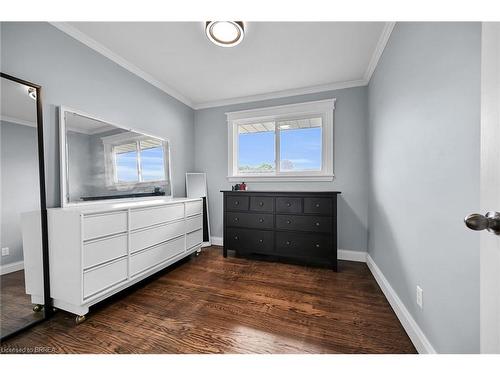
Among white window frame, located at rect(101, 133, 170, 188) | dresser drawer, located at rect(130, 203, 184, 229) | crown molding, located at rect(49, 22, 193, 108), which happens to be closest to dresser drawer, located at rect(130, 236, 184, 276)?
dresser drawer, located at rect(130, 203, 184, 229)

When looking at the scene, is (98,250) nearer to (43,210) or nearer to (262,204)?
(43,210)

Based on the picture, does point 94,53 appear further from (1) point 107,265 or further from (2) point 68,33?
(1) point 107,265

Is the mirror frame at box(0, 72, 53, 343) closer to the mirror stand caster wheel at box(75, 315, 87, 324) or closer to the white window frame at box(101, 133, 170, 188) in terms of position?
the mirror stand caster wheel at box(75, 315, 87, 324)

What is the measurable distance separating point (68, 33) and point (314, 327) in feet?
10.7

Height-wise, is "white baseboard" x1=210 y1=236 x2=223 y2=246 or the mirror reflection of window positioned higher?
the mirror reflection of window

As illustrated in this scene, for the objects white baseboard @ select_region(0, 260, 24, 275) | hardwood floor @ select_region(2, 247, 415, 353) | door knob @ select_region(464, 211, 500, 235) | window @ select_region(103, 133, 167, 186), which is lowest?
hardwood floor @ select_region(2, 247, 415, 353)

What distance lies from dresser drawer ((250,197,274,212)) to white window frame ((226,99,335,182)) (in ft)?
1.76

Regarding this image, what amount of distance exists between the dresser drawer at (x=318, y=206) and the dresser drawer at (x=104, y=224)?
2007 mm

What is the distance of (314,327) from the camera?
1492mm

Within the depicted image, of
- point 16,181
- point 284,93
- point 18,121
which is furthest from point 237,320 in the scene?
point 284,93

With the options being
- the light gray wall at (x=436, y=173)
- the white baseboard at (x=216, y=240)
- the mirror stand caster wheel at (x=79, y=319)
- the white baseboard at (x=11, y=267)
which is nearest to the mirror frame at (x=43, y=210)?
the white baseboard at (x=11, y=267)

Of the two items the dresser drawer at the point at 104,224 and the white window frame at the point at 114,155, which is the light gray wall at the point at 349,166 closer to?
the white window frame at the point at 114,155

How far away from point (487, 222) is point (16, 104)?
8.49ft

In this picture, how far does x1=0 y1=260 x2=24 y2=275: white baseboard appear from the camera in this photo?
4.55ft
